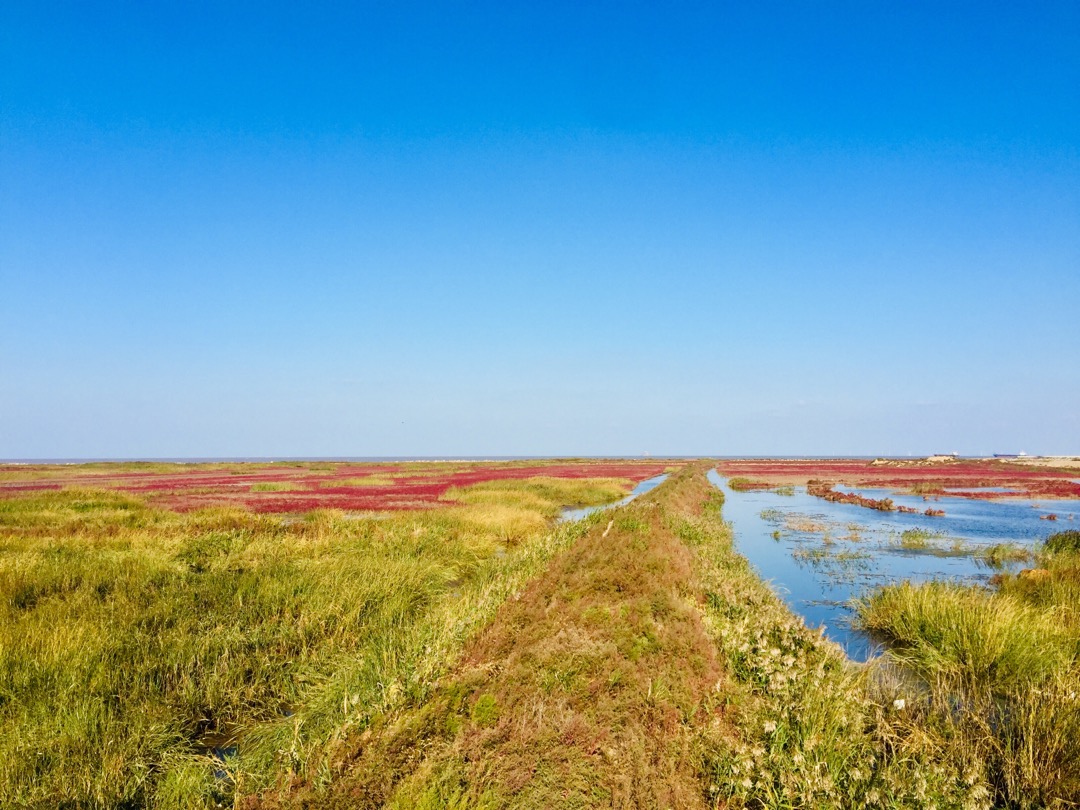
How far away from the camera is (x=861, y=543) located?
2311cm

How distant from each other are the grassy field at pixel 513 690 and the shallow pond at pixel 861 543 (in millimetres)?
2282

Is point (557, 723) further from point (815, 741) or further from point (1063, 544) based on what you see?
point (1063, 544)

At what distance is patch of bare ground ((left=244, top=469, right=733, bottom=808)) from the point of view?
5020 millimetres

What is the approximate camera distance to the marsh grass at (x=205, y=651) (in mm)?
5508

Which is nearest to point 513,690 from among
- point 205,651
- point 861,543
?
point 205,651

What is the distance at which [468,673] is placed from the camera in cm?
701

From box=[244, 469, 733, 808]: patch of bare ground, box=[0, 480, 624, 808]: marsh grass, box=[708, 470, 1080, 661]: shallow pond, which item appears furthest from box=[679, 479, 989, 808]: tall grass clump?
box=[0, 480, 624, 808]: marsh grass

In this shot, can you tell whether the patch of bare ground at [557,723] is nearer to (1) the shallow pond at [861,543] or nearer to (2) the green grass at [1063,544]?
(1) the shallow pond at [861,543]

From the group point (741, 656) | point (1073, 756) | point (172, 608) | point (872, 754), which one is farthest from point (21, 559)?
point (1073, 756)

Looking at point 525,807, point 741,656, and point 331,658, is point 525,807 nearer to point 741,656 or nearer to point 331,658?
point 741,656

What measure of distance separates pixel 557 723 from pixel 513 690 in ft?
2.88

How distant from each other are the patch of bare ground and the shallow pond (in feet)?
16.2

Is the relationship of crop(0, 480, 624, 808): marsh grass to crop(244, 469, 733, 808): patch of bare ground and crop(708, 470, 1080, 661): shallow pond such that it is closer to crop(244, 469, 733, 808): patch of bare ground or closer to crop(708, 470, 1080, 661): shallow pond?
crop(244, 469, 733, 808): patch of bare ground

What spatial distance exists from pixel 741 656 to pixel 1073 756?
3.66 meters
